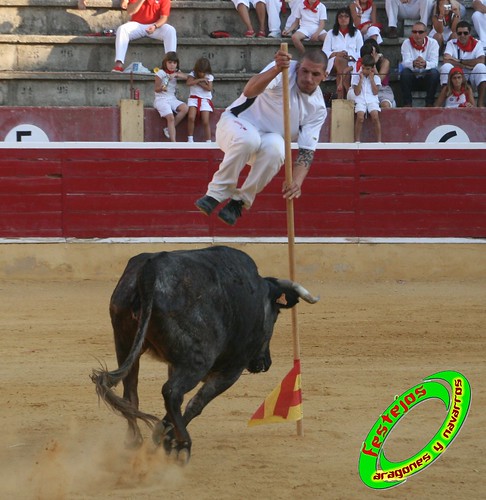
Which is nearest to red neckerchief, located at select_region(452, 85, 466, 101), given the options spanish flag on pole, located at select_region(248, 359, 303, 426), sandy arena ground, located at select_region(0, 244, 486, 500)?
sandy arena ground, located at select_region(0, 244, 486, 500)

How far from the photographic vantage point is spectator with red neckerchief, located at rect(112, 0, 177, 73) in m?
12.1

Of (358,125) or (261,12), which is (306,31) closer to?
(261,12)

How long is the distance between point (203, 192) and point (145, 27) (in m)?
2.47

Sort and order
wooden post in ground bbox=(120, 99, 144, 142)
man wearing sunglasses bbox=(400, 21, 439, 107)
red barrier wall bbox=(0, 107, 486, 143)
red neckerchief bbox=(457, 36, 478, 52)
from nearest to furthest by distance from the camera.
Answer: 1. wooden post in ground bbox=(120, 99, 144, 142)
2. red barrier wall bbox=(0, 107, 486, 143)
3. man wearing sunglasses bbox=(400, 21, 439, 107)
4. red neckerchief bbox=(457, 36, 478, 52)

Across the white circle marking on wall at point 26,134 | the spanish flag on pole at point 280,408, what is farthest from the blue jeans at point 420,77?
the spanish flag on pole at point 280,408

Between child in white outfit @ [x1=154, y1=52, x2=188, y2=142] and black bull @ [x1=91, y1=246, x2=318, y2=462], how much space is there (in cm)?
625

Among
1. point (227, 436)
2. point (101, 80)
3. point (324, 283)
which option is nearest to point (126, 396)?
point (227, 436)

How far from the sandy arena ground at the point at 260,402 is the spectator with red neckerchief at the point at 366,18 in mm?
3310

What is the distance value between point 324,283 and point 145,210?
1973mm

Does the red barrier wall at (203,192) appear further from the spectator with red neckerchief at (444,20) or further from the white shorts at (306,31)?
the white shorts at (306,31)

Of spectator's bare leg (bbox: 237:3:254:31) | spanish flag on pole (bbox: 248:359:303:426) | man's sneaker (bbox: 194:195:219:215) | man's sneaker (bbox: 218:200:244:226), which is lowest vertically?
spanish flag on pole (bbox: 248:359:303:426)

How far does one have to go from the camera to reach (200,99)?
11164 mm

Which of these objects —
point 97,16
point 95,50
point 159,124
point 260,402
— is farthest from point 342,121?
point 260,402

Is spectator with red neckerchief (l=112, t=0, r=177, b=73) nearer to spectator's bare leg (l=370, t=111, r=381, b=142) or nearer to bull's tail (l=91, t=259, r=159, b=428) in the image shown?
spectator's bare leg (l=370, t=111, r=381, b=142)
